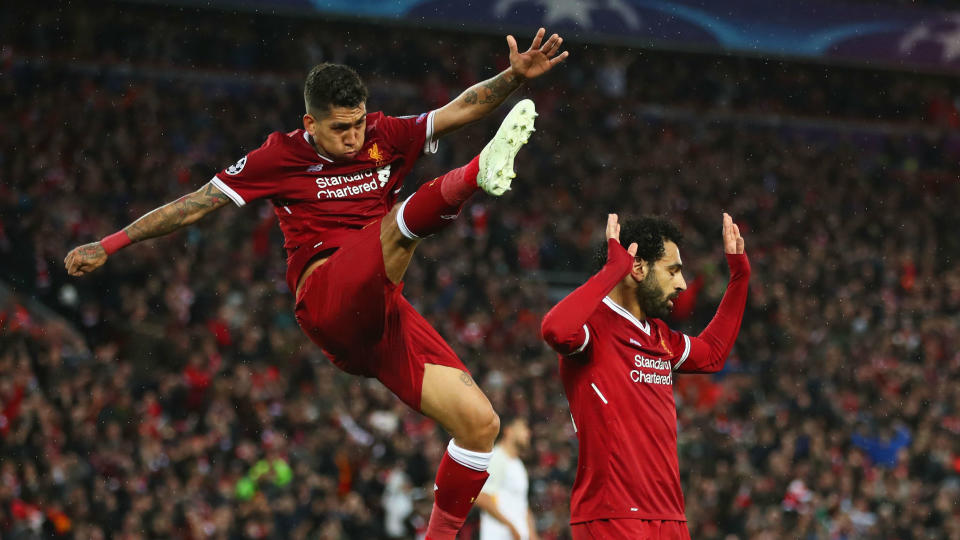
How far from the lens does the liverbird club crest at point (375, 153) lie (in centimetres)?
533

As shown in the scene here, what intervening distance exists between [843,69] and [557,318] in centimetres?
2322

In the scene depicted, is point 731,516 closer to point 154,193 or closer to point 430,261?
point 430,261

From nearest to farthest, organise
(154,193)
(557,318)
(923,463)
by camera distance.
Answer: (557,318) → (923,463) → (154,193)

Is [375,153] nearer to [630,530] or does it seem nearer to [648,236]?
[648,236]

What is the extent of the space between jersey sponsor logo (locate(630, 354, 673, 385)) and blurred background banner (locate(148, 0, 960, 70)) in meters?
13.8

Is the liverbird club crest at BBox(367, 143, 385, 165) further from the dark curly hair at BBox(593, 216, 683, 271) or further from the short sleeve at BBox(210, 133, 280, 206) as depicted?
the dark curly hair at BBox(593, 216, 683, 271)

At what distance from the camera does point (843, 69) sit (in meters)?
26.2

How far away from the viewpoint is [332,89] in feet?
16.8

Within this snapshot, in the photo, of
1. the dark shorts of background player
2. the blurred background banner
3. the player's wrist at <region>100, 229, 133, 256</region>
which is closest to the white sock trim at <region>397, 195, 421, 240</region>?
the dark shorts of background player

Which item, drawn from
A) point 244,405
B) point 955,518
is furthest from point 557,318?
point 955,518

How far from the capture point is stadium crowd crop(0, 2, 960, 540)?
474 inches

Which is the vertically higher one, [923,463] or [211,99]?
[211,99]

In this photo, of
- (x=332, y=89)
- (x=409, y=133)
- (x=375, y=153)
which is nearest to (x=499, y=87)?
(x=409, y=133)

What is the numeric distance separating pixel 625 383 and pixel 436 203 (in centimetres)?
117
